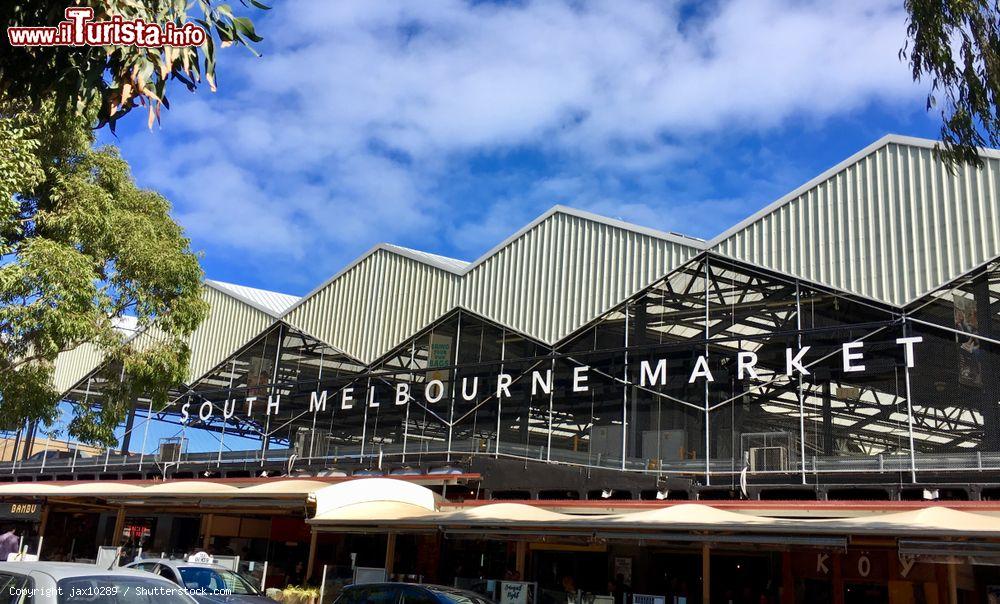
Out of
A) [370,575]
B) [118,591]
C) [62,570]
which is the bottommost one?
[370,575]

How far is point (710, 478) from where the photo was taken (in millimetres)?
21688

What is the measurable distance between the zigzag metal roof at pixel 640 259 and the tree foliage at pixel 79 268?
30.0ft

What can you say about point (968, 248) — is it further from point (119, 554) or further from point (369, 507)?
point (119, 554)

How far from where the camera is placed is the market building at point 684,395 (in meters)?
17.5

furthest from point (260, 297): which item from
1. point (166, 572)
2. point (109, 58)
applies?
point (109, 58)

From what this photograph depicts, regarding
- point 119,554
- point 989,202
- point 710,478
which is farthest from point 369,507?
point 989,202

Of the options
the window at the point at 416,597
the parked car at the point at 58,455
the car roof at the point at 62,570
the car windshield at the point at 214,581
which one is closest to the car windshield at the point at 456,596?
the window at the point at 416,597

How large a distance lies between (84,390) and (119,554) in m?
20.5

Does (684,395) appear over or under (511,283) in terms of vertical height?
under

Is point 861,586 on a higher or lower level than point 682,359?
lower

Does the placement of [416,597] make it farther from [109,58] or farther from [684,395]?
[684,395]

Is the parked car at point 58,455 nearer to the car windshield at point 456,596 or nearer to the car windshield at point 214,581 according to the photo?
the car windshield at point 214,581

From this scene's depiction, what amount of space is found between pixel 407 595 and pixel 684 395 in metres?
11.8

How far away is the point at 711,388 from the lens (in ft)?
74.2
